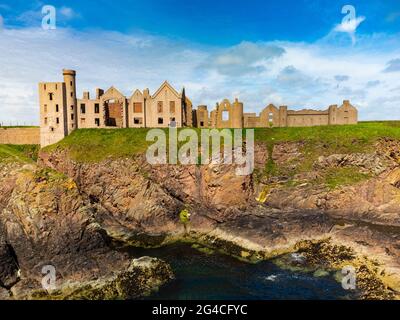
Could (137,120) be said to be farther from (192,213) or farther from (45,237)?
(45,237)

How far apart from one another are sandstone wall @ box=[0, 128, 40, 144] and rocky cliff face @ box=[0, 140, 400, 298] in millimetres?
8586

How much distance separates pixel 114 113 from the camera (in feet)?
247

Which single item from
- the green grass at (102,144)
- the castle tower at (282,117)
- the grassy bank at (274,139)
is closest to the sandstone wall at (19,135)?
the green grass at (102,144)

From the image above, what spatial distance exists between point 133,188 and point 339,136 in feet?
126

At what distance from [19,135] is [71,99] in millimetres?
15195

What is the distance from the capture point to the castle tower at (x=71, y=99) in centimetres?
6838

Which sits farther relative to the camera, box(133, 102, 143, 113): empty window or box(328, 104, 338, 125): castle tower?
box(328, 104, 338, 125): castle tower

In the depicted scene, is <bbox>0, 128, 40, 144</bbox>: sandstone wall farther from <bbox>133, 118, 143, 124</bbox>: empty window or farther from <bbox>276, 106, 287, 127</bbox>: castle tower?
<bbox>276, 106, 287, 127</bbox>: castle tower

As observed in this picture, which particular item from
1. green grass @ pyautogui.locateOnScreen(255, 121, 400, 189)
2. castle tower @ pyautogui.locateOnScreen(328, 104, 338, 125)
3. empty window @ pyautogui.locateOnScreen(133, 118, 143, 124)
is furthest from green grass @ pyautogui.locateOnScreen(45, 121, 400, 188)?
castle tower @ pyautogui.locateOnScreen(328, 104, 338, 125)
